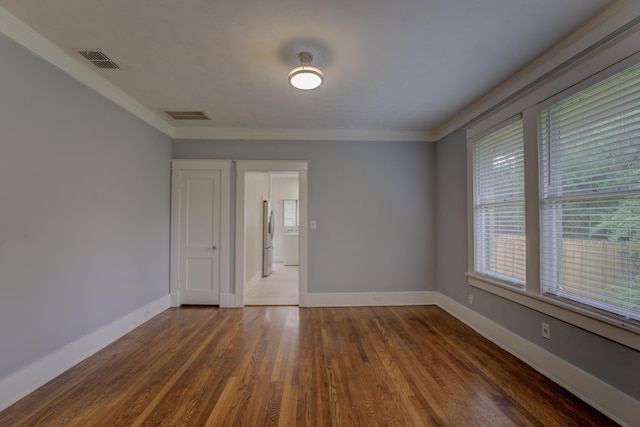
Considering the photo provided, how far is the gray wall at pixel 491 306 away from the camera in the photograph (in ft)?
5.73

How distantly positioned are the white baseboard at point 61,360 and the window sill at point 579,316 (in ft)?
13.4

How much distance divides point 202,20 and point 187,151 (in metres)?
2.53

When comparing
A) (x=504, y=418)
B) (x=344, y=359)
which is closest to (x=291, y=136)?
(x=344, y=359)

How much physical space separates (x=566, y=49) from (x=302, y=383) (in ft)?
10.8

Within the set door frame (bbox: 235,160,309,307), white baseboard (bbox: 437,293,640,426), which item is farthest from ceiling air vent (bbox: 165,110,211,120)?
white baseboard (bbox: 437,293,640,426)

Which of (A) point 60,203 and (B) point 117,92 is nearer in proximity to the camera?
(A) point 60,203

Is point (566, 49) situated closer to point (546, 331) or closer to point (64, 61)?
point (546, 331)

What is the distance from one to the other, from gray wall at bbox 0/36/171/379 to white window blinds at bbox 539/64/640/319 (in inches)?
161

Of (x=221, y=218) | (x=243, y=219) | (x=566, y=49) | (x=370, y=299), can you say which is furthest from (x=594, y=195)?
(x=221, y=218)

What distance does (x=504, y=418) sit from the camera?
5.78 ft

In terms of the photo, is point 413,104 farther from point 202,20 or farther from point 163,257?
point 163,257

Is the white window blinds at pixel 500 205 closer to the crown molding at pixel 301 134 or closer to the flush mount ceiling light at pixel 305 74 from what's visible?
the crown molding at pixel 301 134

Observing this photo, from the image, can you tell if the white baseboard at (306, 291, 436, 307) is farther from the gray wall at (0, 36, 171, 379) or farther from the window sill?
the gray wall at (0, 36, 171, 379)

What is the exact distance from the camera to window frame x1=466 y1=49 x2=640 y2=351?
173cm
